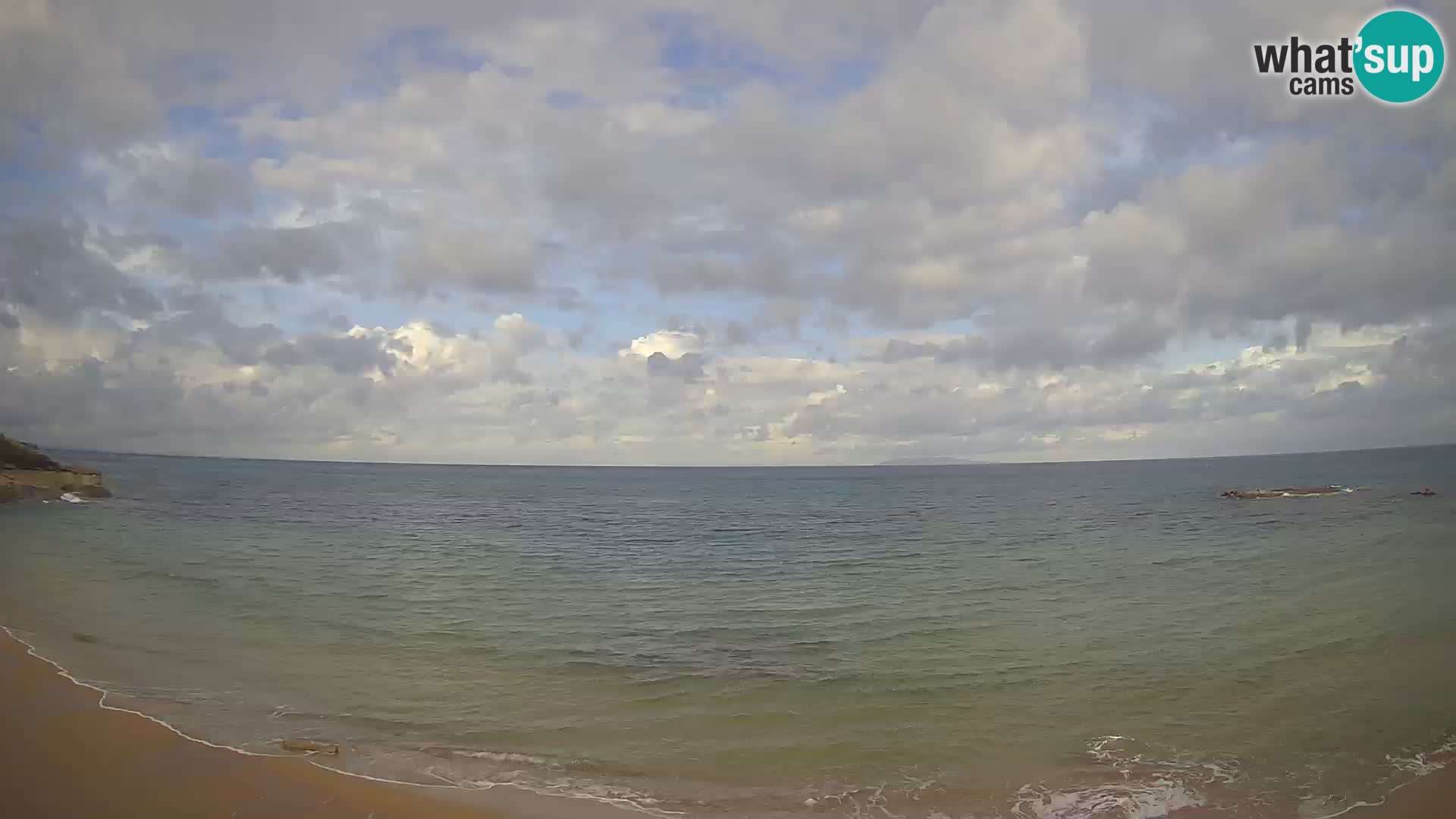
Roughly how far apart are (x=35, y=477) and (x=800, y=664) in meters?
63.7

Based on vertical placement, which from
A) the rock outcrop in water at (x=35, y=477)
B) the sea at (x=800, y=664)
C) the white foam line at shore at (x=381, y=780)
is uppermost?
the rock outcrop in water at (x=35, y=477)

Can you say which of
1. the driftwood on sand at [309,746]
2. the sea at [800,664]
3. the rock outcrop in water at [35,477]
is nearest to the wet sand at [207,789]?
the driftwood on sand at [309,746]

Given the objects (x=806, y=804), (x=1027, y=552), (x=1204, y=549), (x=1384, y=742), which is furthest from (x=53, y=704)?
(x=1204, y=549)

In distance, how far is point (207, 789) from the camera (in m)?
9.39

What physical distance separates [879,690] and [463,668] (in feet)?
28.9

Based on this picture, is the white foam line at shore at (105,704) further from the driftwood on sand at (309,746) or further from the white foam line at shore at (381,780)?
the driftwood on sand at (309,746)

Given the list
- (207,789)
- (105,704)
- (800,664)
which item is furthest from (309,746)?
(800,664)

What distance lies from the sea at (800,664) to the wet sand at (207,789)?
1.50 feet

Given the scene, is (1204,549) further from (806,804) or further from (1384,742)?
(806,804)

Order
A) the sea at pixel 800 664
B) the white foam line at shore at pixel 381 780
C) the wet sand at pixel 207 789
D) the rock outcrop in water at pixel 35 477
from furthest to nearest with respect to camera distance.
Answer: the rock outcrop in water at pixel 35 477, the sea at pixel 800 664, the white foam line at shore at pixel 381 780, the wet sand at pixel 207 789

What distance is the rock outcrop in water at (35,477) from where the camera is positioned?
167 feet

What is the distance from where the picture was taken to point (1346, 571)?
2950cm

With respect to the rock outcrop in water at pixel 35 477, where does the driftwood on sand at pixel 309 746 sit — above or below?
below

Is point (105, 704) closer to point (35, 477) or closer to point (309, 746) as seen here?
point (309, 746)
